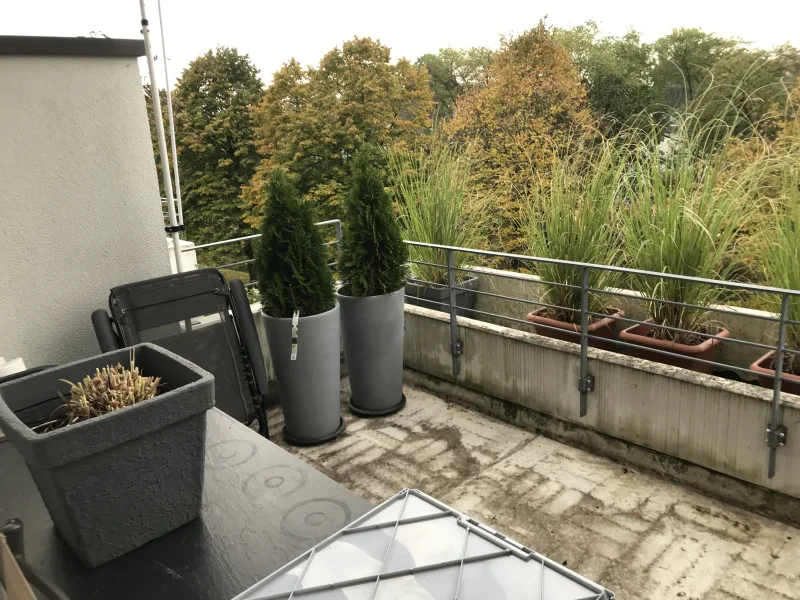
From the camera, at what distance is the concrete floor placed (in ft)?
7.70

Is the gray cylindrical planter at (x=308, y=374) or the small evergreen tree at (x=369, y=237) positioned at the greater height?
the small evergreen tree at (x=369, y=237)

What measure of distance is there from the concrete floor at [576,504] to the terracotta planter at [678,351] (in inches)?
24.5

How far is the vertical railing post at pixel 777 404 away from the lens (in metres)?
2.52

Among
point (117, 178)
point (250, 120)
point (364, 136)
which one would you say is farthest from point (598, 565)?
point (250, 120)

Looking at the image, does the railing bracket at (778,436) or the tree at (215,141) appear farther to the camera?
the tree at (215,141)

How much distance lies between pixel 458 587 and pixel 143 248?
7.47 feet

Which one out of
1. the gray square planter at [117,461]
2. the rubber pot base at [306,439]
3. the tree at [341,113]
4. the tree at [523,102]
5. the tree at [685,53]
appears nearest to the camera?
the gray square planter at [117,461]

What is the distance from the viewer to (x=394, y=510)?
0.83 metres

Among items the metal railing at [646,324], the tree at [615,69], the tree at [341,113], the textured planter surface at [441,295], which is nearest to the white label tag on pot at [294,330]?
the metal railing at [646,324]

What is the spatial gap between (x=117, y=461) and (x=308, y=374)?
264 cm

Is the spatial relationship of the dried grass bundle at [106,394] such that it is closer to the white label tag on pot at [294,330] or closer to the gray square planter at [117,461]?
the gray square planter at [117,461]

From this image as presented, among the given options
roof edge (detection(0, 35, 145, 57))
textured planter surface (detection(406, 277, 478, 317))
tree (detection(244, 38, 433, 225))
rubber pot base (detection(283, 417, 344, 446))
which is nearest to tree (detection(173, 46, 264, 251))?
tree (detection(244, 38, 433, 225))

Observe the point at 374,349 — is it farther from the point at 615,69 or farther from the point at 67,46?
the point at 615,69

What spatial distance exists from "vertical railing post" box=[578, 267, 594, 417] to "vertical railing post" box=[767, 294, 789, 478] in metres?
0.90
